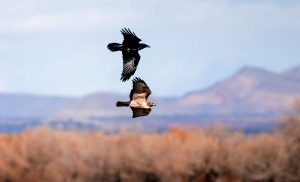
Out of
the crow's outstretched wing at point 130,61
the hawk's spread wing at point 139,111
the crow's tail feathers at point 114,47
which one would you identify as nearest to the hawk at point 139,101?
the hawk's spread wing at point 139,111

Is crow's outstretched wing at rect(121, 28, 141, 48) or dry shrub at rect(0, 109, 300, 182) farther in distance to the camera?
dry shrub at rect(0, 109, 300, 182)

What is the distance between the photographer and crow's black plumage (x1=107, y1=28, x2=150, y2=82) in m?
9.16

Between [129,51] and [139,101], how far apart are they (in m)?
0.68

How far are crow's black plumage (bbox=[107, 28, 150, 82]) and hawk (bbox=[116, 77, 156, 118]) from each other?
19 centimetres

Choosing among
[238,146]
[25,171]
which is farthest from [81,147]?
[238,146]

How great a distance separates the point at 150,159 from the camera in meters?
132

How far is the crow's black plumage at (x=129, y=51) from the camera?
916 cm

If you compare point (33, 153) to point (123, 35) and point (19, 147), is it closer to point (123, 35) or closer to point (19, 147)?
point (19, 147)

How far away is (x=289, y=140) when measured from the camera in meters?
130

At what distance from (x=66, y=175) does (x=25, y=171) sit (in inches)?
A: 231

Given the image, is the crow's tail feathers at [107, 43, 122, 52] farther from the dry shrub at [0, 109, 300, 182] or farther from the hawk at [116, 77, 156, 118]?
the dry shrub at [0, 109, 300, 182]

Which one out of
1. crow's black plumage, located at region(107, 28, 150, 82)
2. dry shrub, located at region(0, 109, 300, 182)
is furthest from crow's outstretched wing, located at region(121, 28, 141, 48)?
dry shrub, located at region(0, 109, 300, 182)

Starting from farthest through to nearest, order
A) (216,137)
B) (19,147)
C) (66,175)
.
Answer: (216,137) → (19,147) → (66,175)

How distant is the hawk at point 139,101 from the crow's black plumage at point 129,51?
0.19 metres
